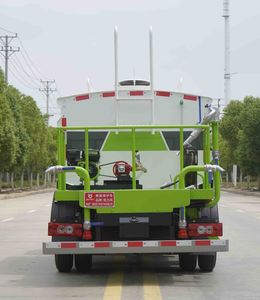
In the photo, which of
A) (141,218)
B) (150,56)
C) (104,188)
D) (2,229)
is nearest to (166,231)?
(141,218)

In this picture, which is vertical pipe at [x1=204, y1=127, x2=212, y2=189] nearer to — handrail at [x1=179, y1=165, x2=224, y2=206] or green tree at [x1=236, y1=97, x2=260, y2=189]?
handrail at [x1=179, y1=165, x2=224, y2=206]

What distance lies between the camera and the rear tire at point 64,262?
11289mm

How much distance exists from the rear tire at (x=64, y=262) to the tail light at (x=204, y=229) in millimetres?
2158

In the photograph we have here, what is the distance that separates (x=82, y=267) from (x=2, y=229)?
429 inches

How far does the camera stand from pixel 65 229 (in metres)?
10.4

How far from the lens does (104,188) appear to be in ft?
35.5

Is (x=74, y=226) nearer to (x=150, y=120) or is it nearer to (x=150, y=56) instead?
(x=150, y=120)

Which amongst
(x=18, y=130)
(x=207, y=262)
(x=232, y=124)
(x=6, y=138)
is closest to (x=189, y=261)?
(x=207, y=262)

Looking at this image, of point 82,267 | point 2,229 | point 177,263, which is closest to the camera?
point 82,267

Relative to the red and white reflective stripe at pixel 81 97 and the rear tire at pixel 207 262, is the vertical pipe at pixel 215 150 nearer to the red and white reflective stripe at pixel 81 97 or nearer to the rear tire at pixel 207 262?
the rear tire at pixel 207 262

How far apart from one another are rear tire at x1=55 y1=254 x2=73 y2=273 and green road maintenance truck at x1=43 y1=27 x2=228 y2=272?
16 mm

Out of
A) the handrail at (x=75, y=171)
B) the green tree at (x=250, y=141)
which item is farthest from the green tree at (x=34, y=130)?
the handrail at (x=75, y=171)

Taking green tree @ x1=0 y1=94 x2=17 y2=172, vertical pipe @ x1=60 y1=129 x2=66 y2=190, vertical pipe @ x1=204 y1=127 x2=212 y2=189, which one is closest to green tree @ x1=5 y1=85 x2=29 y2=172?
green tree @ x1=0 y1=94 x2=17 y2=172

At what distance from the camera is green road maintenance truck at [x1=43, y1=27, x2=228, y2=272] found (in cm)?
1012
